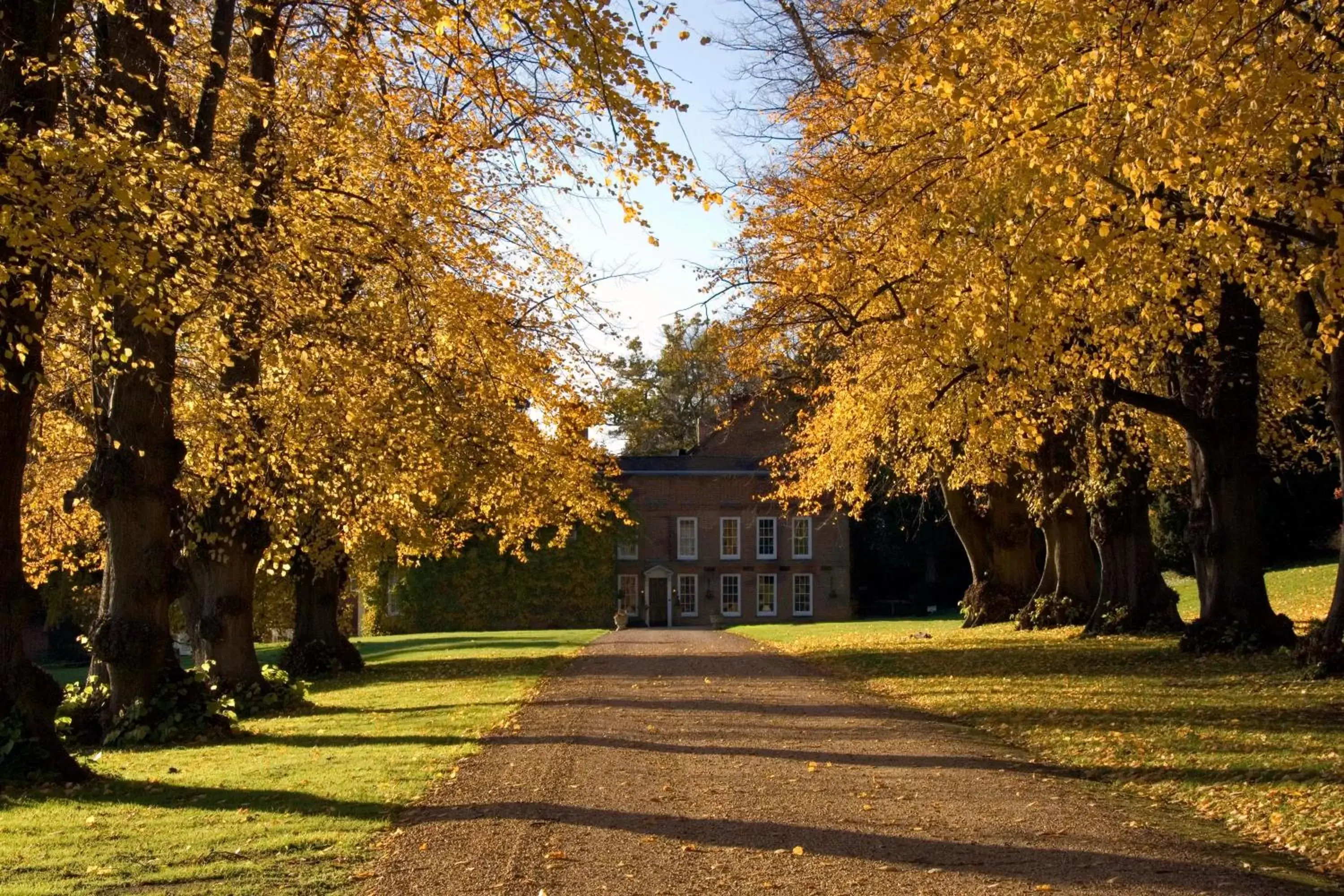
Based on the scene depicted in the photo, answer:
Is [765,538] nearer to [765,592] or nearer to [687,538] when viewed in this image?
[765,592]

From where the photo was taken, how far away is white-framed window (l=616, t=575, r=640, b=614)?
57562mm

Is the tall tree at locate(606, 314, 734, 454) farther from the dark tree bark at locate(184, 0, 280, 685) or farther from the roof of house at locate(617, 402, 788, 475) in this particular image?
the dark tree bark at locate(184, 0, 280, 685)

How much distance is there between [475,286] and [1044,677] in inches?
370

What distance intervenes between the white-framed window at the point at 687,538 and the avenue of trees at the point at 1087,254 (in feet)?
112

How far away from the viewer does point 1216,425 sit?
17766mm

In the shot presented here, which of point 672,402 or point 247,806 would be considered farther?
point 672,402

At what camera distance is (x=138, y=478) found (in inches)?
550

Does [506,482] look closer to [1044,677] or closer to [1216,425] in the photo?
[1044,677]

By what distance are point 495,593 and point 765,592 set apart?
41.7 ft

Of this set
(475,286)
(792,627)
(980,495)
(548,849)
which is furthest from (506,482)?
(792,627)

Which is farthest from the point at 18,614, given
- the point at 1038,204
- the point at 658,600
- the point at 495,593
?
the point at 658,600

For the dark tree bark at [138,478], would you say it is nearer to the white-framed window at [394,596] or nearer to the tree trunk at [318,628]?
the tree trunk at [318,628]

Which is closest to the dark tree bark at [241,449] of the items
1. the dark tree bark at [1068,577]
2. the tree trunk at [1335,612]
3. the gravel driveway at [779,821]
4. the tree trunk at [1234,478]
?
the gravel driveway at [779,821]

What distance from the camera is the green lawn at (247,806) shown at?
7.07 m
